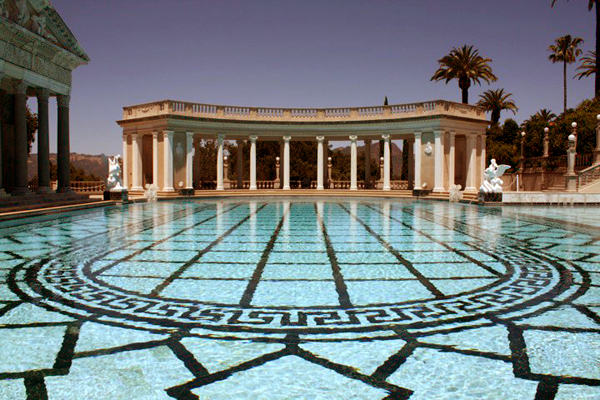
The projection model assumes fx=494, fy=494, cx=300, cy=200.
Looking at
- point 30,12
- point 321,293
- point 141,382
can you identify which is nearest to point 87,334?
point 141,382

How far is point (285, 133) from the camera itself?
41.0 meters

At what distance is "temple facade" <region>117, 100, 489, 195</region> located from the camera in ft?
121

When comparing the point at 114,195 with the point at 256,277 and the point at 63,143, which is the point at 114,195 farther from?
the point at 256,277

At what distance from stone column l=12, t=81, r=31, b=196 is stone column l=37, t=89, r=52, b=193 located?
173cm

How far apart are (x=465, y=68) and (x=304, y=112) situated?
644 inches

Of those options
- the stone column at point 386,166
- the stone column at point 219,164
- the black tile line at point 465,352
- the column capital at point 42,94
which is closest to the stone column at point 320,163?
the stone column at point 386,166

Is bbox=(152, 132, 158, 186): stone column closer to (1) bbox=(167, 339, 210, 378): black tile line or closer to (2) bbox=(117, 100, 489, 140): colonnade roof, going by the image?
(2) bbox=(117, 100, 489, 140): colonnade roof

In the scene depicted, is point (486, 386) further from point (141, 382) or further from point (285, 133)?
point (285, 133)

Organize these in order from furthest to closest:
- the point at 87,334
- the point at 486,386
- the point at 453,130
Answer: the point at 453,130
the point at 87,334
the point at 486,386

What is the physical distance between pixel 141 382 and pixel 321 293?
130 inches

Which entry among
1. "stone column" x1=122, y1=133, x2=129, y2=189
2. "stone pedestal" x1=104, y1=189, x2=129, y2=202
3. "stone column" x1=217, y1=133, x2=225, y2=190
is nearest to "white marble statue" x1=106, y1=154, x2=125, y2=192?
"stone pedestal" x1=104, y1=189, x2=129, y2=202

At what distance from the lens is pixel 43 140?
78.8 ft

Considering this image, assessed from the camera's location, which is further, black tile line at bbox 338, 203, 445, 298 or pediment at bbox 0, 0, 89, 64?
pediment at bbox 0, 0, 89, 64

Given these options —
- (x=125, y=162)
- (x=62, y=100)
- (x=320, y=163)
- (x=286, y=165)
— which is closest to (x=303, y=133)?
(x=320, y=163)
